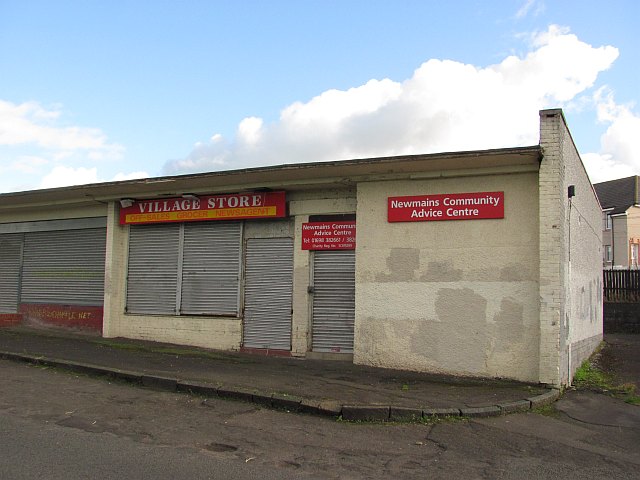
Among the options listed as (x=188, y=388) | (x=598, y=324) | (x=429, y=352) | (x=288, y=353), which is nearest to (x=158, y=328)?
(x=288, y=353)

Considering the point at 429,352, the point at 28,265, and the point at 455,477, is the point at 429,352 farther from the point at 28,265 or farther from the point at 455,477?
the point at 28,265

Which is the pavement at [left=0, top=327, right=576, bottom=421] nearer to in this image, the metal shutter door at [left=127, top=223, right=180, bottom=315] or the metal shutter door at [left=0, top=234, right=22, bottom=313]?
the metal shutter door at [left=127, top=223, right=180, bottom=315]

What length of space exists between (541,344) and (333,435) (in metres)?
4.34

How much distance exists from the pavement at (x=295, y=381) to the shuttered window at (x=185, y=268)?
105 centimetres

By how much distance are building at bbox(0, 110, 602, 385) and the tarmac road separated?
2311 mm

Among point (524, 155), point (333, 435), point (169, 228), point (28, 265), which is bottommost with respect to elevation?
point (333, 435)

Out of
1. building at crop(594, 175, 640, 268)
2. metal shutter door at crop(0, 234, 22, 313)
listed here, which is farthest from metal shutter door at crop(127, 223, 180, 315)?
building at crop(594, 175, 640, 268)

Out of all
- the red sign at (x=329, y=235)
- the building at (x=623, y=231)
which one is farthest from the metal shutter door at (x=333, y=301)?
the building at (x=623, y=231)

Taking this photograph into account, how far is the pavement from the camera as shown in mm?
7297

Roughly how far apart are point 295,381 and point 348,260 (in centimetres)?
321

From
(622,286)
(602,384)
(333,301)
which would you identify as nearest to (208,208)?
(333,301)

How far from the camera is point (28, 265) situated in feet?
49.6

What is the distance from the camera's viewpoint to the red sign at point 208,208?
11742 mm

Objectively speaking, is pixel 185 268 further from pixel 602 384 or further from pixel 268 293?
pixel 602 384
